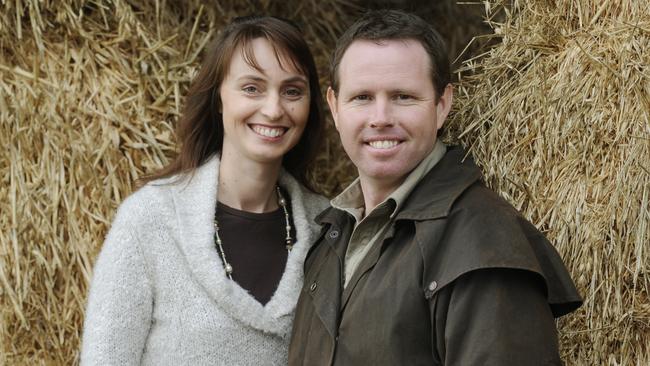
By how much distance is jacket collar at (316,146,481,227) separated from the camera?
6.50ft

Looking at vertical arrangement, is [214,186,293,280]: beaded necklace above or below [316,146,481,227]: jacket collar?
below

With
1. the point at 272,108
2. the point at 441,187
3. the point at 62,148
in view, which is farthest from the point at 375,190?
the point at 62,148

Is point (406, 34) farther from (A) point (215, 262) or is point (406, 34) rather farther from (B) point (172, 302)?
(B) point (172, 302)

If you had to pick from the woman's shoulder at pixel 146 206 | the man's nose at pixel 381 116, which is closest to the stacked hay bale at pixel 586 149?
the man's nose at pixel 381 116

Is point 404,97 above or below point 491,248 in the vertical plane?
above

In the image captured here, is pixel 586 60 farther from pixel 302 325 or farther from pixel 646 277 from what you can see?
pixel 302 325

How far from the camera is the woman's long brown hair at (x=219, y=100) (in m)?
2.62

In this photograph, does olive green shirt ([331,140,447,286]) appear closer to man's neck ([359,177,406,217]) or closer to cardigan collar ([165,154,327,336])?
man's neck ([359,177,406,217])

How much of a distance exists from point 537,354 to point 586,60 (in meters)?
0.72

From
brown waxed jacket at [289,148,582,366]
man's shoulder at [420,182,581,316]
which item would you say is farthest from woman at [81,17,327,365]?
man's shoulder at [420,182,581,316]

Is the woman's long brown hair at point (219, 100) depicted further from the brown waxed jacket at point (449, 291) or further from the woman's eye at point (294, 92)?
the brown waxed jacket at point (449, 291)

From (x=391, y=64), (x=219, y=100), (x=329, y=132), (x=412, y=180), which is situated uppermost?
(x=391, y=64)

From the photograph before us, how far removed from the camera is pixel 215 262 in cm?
247

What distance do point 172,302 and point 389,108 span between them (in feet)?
2.62
